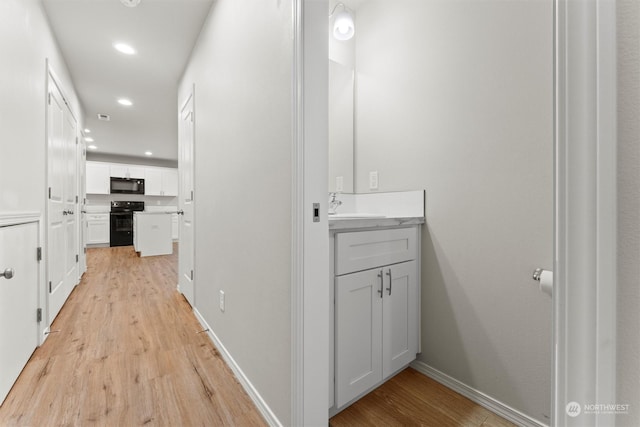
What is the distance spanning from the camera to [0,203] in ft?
4.52

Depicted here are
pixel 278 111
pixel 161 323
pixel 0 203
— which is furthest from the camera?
pixel 161 323

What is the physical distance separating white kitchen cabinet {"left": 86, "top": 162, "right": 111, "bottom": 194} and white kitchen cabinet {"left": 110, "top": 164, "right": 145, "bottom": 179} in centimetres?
13

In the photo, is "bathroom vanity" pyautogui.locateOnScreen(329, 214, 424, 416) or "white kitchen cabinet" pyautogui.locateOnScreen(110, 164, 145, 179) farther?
"white kitchen cabinet" pyautogui.locateOnScreen(110, 164, 145, 179)

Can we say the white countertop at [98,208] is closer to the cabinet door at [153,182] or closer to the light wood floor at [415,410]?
the cabinet door at [153,182]

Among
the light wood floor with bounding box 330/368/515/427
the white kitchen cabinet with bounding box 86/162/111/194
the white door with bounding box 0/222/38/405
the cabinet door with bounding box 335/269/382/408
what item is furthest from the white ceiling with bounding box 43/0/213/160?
the light wood floor with bounding box 330/368/515/427

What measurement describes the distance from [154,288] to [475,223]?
3.41 meters

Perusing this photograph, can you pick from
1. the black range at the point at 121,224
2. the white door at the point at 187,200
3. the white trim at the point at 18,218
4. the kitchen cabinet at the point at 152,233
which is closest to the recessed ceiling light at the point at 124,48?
the white door at the point at 187,200

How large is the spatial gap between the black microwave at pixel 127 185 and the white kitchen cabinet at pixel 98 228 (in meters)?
0.69

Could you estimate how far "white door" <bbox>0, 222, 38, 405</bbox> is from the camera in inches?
53.9

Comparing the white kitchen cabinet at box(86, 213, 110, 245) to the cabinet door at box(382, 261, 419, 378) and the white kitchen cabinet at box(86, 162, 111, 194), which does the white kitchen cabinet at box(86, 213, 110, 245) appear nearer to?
the white kitchen cabinet at box(86, 162, 111, 194)

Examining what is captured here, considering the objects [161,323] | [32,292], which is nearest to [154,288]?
[161,323]

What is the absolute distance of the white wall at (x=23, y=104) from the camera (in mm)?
1468

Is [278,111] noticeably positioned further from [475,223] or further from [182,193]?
[182,193]

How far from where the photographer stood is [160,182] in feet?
25.1
